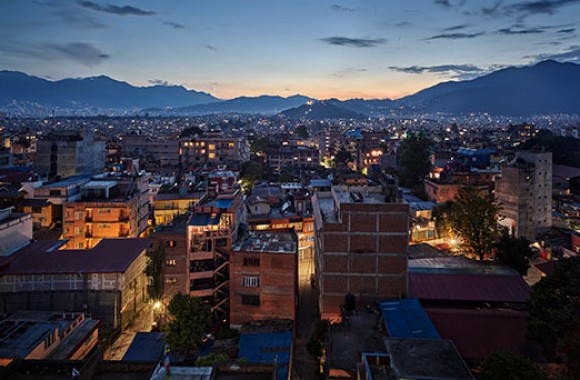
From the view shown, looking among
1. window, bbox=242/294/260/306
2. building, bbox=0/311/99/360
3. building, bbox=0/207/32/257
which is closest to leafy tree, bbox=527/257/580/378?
window, bbox=242/294/260/306

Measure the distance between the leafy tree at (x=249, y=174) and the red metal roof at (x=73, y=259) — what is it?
2493 cm

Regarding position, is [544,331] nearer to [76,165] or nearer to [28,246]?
[28,246]

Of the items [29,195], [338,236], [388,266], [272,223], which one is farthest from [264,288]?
[29,195]

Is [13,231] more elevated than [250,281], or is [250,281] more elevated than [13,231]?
[13,231]

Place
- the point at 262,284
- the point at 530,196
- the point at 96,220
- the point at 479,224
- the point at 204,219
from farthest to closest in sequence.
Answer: the point at 530,196
the point at 96,220
the point at 479,224
the point at 204,219
the point at 262,284

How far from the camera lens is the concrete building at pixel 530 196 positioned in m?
30.2

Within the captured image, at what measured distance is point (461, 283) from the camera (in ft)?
56.4

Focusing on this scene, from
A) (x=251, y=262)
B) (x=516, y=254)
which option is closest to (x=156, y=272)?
(x=251, y=262)

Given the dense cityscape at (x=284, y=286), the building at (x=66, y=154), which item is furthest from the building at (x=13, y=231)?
the building at (x=66, y=154)

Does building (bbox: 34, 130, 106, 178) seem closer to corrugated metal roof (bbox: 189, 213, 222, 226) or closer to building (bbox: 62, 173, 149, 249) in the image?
building (bbox: 62, 173, 149, 249)

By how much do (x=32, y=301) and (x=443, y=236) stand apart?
25.7 metres

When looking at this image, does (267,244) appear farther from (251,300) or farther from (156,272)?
(156,272)

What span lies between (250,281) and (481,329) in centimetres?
977

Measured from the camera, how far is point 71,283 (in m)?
16.9
